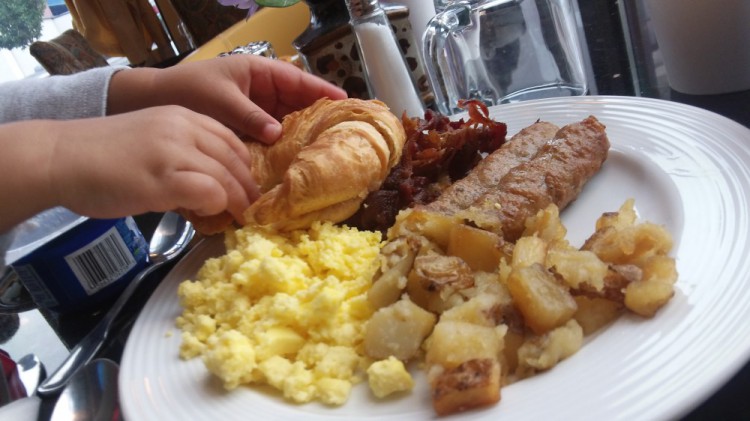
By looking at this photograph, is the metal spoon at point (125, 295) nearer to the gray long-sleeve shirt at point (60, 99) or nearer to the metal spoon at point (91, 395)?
the metal spoon at point (91, 395)

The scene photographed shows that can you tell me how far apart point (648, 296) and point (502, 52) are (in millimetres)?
990

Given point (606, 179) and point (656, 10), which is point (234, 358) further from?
point (656, 10)

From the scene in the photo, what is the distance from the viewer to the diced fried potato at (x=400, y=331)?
2.42 ft

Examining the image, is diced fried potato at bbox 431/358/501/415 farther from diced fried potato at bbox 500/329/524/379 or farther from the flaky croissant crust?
the flaky croissant crust

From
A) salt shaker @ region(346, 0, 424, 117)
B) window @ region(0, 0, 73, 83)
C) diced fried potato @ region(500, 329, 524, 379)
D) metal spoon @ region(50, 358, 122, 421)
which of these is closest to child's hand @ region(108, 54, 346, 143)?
salt shaker @ region(346, 0, 424, 117)

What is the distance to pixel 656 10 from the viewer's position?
128 centimetres

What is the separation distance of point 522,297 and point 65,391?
0.69 metres

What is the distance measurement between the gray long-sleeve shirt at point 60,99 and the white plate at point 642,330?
22.6 inches

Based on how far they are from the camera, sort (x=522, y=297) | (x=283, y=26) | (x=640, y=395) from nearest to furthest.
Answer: (x=640, y=395) < (x=522, y=297) < (x=283, y=26)

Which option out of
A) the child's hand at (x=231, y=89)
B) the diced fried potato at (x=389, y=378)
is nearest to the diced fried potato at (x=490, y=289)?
the diced fried potato at (x=389, y=378)

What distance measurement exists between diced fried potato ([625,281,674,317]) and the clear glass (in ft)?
2.95

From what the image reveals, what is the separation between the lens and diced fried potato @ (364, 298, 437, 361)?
29.0 inches

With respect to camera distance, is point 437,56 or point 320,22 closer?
point 437,56

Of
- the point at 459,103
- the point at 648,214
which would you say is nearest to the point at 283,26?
the point at 459,103
